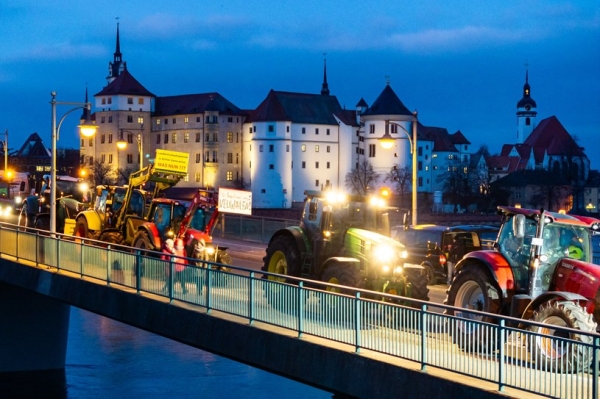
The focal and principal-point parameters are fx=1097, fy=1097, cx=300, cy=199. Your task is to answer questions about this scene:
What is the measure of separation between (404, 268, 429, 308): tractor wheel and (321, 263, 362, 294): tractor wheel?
54.1 inches

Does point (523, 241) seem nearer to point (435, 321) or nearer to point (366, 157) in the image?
point (435, 321)

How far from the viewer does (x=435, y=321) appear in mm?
12781

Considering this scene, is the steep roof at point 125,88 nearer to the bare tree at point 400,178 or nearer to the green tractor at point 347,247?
the bare tree at point 400,178

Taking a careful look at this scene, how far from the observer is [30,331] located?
109 ft

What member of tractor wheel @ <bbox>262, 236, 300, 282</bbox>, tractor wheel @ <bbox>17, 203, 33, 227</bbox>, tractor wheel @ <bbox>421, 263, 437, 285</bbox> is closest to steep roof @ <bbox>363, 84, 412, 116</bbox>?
tractor wheel @ <bbox>17, 203, 33, 227</bbox>

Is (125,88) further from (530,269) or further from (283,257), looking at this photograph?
(530,269)

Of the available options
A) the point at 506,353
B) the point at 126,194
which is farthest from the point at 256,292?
the point at 126,194

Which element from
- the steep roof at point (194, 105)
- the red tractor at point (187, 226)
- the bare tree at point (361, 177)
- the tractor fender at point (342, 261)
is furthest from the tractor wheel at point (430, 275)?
the steep roof at point (194, 105)

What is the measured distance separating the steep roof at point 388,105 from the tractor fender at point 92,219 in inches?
5460

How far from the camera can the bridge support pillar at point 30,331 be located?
32656 millimetres

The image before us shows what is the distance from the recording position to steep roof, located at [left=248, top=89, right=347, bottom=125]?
16575 centimetres

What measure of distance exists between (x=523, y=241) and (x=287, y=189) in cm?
14500

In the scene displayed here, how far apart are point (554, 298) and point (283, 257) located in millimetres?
10714

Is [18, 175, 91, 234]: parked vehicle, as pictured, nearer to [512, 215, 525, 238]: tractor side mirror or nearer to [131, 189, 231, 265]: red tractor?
[131, 189, 231, 265]: red tractor
